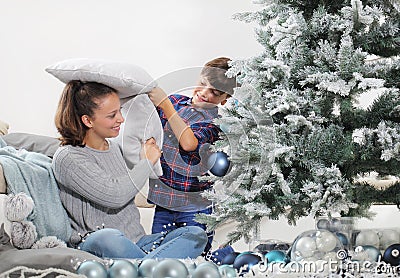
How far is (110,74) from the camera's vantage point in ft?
6.47

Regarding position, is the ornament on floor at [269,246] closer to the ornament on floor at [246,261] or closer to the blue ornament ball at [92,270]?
the ornament on floor at [246,261]

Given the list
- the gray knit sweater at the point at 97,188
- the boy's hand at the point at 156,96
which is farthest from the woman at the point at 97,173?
the boy's hand at the point at 156,96

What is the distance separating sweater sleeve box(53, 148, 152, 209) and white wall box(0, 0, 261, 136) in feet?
3.01

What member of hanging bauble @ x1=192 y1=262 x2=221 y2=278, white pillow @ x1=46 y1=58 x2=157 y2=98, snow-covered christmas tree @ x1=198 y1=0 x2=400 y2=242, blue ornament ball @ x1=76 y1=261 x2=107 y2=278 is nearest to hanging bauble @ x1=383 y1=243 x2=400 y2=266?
snow-covered christmas tree @ x1=198 y1=0 x2=400 y2=242

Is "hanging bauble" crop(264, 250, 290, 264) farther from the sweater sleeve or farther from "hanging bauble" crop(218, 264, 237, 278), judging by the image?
the sweater sleeve

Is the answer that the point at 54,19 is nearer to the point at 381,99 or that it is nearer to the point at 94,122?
the point at 94,122

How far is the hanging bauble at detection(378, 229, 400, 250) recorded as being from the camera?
138 centimetres

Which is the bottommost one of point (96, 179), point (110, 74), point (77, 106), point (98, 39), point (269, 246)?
point (269, 246)

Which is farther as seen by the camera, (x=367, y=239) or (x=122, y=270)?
(x=367, y=239)

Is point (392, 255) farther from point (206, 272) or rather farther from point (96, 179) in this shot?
point (96, 179)

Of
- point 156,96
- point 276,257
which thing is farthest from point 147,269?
point 156,96

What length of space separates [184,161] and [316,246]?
2.19 ft

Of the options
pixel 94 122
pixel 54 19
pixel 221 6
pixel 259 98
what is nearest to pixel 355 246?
pixel 259 98

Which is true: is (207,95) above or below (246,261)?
above
